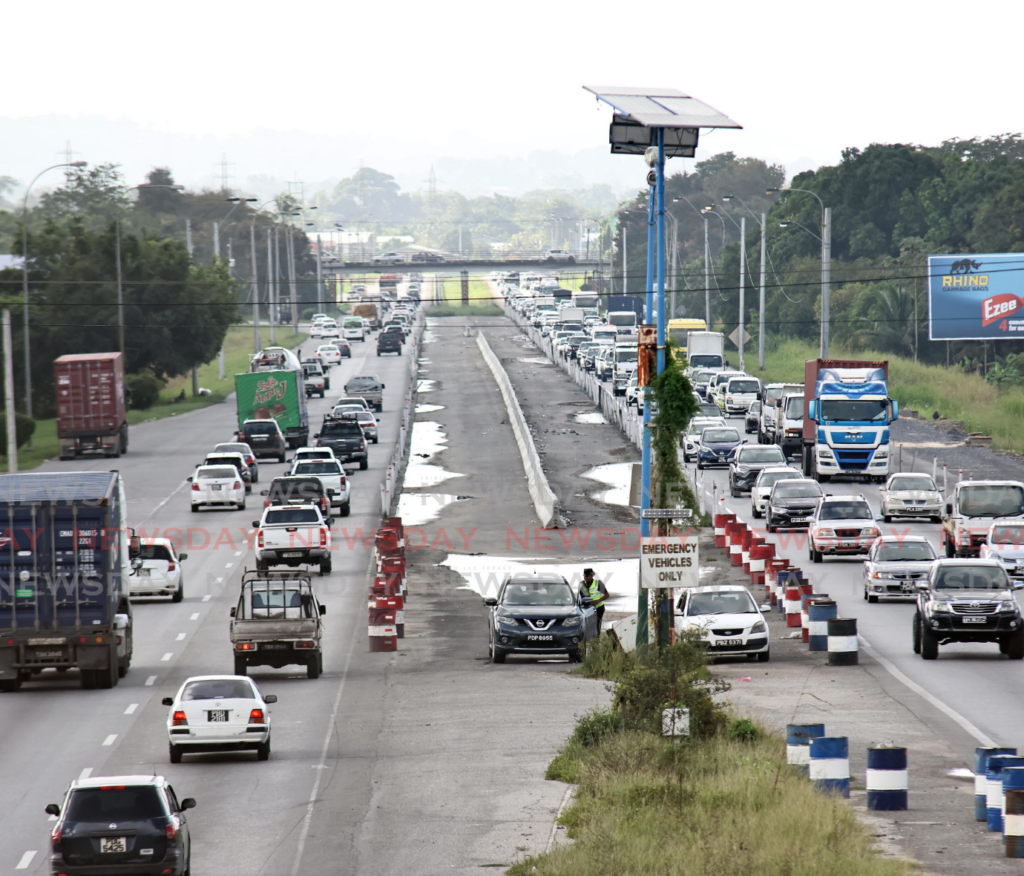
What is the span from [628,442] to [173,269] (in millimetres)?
36424

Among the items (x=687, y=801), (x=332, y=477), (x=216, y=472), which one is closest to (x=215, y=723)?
(x=687, y=801)

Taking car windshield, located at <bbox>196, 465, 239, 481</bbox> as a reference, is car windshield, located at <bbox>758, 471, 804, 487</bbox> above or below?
above

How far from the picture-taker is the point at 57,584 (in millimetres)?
25656

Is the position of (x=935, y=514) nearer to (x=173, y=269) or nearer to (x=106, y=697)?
(x=106, y=697)

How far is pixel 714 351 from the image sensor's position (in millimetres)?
87312

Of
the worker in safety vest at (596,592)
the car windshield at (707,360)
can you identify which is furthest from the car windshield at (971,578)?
the car windshield at (707,360)

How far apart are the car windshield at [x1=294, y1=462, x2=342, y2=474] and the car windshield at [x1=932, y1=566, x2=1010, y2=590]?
27.0 m

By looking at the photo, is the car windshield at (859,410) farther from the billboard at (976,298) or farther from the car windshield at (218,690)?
the car windshield at (218,690)

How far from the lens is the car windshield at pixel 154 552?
3603 centimetres

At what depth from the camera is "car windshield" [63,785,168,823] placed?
13312 mm

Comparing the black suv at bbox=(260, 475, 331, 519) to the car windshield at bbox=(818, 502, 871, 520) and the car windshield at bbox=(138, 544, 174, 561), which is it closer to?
the car windshield at bbox=(138, 544, 174, 561)

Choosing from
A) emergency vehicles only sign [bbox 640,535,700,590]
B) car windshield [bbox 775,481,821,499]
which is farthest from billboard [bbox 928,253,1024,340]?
emergency vehicles only sign [bbox 640,535,700,590]

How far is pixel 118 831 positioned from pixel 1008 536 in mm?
24541

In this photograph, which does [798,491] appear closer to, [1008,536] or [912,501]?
[912,501]
